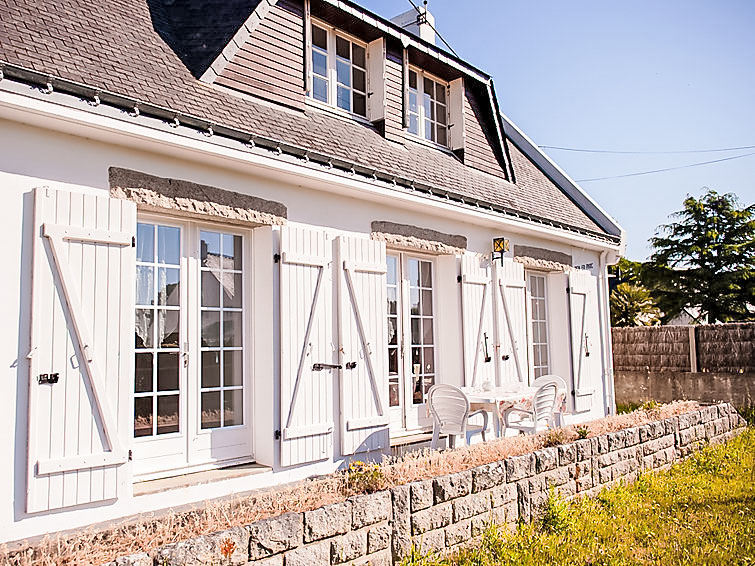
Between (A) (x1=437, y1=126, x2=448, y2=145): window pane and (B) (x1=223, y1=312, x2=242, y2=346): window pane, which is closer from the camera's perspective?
(B) (x1=223, y1=312, x2=242, y2=346): window pane

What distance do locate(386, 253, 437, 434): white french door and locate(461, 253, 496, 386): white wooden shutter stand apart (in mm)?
414

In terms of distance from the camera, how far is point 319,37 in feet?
24.9

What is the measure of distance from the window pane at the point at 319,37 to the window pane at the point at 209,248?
119 inches

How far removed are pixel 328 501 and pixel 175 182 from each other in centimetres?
286

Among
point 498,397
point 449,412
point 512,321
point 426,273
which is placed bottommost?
point 449,412

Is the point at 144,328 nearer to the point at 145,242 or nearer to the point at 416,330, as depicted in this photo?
the point at 145,242

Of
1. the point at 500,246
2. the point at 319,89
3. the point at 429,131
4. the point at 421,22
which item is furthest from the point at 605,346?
the point at 319,89

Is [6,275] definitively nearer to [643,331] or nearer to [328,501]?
[328,501]

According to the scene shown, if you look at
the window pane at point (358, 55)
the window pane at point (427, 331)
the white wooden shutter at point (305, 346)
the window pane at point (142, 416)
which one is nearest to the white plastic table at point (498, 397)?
the window pane at point (427, 331)

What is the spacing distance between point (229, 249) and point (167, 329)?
0.96 meters

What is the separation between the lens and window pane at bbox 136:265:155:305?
5242 mm

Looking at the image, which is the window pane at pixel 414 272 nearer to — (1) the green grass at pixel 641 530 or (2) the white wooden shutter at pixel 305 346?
(2) the white wooden shutter at pixel 305 346

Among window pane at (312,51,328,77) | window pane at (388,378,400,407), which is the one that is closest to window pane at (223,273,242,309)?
window pane at (388,378,400,407)

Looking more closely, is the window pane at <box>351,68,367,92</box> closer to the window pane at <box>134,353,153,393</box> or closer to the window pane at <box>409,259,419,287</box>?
the window pane at <box>409,259,419,287</box>
